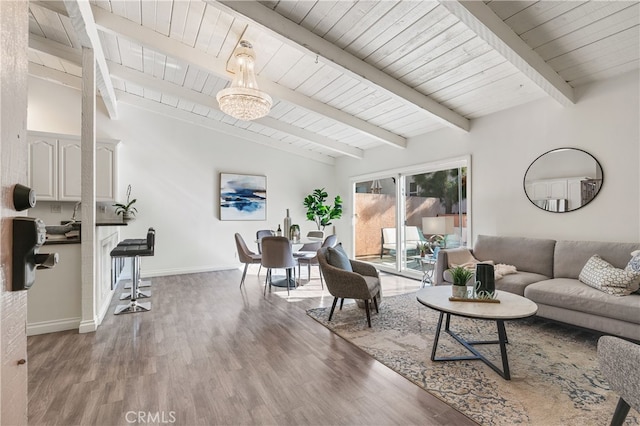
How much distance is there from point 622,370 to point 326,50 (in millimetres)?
3237

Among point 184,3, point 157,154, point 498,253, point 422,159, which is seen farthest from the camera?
point 157,154

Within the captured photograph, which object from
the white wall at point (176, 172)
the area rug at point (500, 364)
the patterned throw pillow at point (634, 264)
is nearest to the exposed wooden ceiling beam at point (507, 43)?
the patterned throw pillow at point (634, 264)

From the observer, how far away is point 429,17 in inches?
103

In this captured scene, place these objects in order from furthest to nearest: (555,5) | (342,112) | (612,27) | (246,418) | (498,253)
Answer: (342,112)
(498,253)
(612,27)
(555,5)
(246,418)

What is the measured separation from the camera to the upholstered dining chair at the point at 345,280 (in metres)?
3.09

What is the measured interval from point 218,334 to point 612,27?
176 inches

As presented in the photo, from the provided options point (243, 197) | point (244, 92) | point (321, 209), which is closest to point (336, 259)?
point (244, 92)

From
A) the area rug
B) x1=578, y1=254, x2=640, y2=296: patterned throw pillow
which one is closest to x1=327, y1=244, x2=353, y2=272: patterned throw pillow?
the area rug

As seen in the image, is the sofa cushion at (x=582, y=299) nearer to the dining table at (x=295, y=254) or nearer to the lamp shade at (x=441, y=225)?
the lamp shade at (x=441, y=225)

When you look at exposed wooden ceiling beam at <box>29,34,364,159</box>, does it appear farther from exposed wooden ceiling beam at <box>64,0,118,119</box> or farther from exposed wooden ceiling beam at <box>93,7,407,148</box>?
exposed wooden ceiling beam at <box>93,7,407,148</box>

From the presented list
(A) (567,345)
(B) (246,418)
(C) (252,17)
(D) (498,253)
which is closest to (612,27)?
(D) (498,253)

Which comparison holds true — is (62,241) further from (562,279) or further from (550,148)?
(550,148)

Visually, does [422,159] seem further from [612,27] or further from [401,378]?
[401,378]

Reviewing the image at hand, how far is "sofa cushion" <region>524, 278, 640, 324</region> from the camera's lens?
2.47 metres
